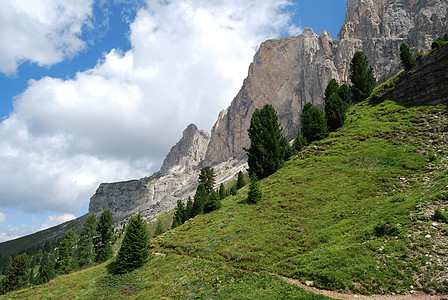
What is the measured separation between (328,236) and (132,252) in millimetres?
20593

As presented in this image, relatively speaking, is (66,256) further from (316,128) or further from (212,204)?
(316,128)

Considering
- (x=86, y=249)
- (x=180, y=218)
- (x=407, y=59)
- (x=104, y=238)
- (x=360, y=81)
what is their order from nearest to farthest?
1. (x=407, y=59)
2. (x=104, y=238)
3. (x=86, y=249)
4. (x=360, y=81)
5. (x=180, y=218)

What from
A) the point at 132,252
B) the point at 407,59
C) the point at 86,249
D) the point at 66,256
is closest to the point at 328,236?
the point at 132,252

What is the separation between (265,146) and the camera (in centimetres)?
4975

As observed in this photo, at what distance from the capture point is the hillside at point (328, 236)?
50.4 feet

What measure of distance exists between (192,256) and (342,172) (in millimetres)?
22965

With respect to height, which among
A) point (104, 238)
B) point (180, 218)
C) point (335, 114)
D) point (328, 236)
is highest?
point (335, 114)

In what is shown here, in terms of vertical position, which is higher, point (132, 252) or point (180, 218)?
point (180, 218)

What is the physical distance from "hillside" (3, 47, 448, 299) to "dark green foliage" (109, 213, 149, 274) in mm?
1254

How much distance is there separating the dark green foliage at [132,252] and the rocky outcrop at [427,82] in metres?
51.3

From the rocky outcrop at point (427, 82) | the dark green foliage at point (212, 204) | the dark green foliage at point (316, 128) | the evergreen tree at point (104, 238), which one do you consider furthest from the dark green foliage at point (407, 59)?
the evergreen tree at point (104, 238)

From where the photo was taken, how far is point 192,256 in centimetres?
2489

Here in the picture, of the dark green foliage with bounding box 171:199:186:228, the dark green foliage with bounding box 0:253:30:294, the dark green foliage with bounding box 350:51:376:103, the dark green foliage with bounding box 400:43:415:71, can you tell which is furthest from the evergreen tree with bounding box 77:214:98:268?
the dark green foliage with bounding box 400:43:415:71

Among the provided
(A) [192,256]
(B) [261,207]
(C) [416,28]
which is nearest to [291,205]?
(B) [261,207]
